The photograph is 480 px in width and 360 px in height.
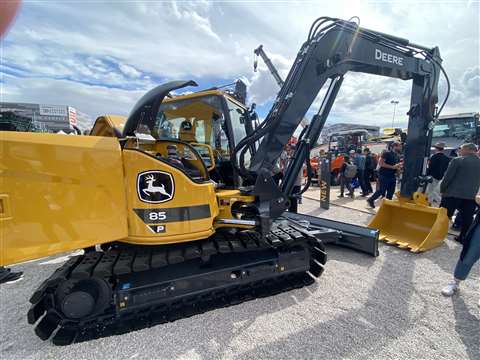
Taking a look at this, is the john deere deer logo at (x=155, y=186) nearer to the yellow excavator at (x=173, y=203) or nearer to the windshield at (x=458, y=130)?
the yellow excavator at (x=173, y=203)

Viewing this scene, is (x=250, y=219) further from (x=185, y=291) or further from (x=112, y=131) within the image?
(x=112, y=131)

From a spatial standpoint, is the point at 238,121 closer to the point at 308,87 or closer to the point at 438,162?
the point at 308,87

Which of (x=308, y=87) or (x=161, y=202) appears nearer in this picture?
(x=161, y=202)

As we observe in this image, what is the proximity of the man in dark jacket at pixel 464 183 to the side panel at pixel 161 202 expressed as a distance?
174 inches

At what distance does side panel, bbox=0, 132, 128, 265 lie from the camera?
183cm

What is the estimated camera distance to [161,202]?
7.53 feet

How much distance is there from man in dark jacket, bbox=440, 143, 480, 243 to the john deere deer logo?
4.76 metres

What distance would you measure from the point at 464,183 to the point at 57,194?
5.73 meters

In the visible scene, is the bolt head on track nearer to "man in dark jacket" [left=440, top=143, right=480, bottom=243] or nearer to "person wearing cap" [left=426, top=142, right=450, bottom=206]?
"man in dark jacket" [left=440, top=143, right=480, bottom=243]

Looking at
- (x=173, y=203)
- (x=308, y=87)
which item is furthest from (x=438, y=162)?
(x=173, y=203)

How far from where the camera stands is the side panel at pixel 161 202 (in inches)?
86.7

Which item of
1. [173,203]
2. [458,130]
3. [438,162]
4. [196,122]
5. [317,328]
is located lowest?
[317,328]

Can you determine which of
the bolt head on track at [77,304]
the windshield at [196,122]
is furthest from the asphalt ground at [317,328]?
the windshield at [196,122]

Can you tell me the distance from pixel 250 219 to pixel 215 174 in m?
0.81
